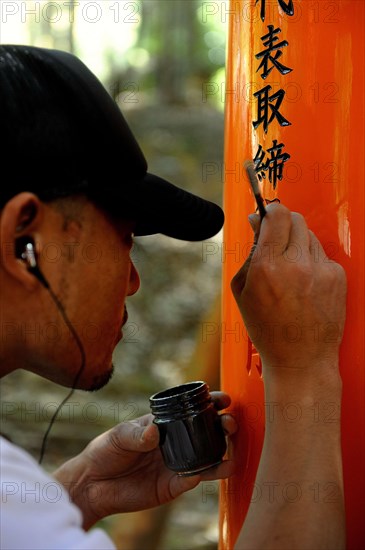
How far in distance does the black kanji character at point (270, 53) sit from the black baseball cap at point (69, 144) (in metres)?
0.29

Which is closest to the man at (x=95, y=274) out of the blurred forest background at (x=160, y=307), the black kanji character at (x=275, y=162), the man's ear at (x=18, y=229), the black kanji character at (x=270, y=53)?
the man's ear at (x=18, y=229)

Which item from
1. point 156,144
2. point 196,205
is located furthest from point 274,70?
point 156,144

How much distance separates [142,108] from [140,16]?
1952mm

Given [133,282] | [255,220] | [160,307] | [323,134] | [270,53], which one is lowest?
[160,307]

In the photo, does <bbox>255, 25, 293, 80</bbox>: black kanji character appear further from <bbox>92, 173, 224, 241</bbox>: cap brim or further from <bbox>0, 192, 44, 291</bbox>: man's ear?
<bbox>0, 192, 44, 291</bbox>: man's ear

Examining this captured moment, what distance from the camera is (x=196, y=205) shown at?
125cm

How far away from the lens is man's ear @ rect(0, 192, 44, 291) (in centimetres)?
101

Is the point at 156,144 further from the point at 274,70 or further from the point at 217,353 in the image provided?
the point at 274,70

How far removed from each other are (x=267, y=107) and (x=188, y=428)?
22.3 inches

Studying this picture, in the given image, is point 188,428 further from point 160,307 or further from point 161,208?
point 160,307

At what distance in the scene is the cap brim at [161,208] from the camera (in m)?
1.17

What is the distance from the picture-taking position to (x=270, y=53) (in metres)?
1.34

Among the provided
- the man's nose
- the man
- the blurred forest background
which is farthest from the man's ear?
the blurred forest background

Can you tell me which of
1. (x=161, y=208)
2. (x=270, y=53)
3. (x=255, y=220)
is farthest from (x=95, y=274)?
(x=270, y=53)
